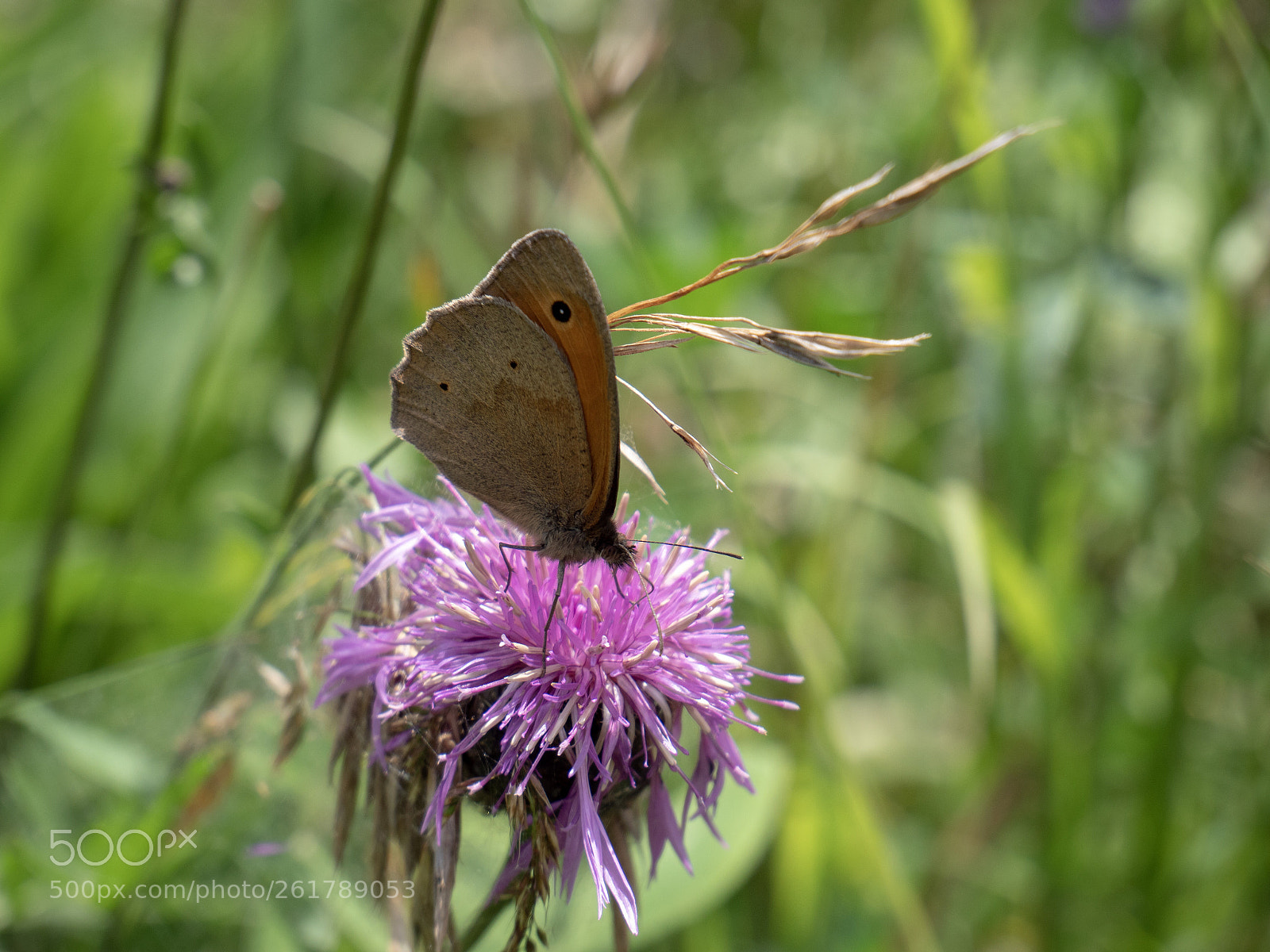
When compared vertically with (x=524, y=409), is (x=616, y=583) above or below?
below

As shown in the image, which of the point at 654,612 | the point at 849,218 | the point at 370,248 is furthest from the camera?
the point at 370,248

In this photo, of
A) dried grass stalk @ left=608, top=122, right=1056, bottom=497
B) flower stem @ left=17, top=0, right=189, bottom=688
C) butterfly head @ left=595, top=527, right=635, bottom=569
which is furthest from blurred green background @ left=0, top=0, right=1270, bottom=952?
dried grass stalk @ left=608, top=122, right=1056, bottom=497

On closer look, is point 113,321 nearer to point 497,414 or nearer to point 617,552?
point 497,414

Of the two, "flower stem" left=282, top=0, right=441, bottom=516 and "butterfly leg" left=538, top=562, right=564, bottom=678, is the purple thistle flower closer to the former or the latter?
"butterfly leg" left=538, top=562, right=564, bottom=678

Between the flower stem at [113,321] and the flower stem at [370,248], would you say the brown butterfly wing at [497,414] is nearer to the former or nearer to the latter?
the flower stem at [370,248]

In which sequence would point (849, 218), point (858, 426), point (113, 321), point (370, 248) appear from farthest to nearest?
point (858, 426), point (113, 321), point (370, 248), point (849, 218)

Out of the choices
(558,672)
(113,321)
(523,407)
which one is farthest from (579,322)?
(113,321)
